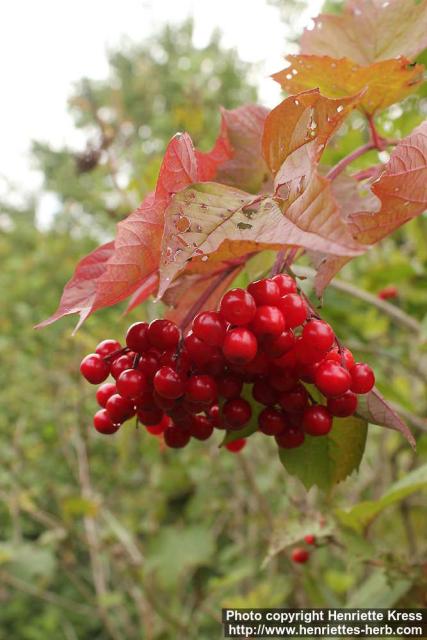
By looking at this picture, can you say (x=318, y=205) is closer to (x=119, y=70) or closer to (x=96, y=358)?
(x=96, y=358)

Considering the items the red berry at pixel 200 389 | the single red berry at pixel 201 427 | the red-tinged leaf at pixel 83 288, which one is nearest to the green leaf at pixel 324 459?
the single red berry at pixel 201 427

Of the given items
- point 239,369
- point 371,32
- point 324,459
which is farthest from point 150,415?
point 371,32

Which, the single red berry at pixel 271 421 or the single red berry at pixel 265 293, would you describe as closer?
the single red berry at pixel 265 293

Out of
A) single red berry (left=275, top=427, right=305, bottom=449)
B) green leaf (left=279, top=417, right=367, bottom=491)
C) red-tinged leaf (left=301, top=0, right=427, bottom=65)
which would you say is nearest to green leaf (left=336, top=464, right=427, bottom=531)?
green leaf (left=279, top=417, right=367, bottom=491)

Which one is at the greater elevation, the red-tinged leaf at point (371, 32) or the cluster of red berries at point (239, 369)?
the red-tinged leaf at point (371, 32)

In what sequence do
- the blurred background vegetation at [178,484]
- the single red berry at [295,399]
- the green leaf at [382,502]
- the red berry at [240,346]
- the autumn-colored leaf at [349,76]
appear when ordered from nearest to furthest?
the red berry at [240,346], the single red berry at [295,399], the autumn-colored leaf at [349,76], the green leaf at [382,502], the blurred background vegetation at [178,484]

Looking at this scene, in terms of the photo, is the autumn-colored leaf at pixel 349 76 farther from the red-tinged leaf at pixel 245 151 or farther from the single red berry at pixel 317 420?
the single red berry at pixel 317 420

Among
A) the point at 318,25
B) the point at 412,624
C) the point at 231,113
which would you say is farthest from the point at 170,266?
the point at 412,624
